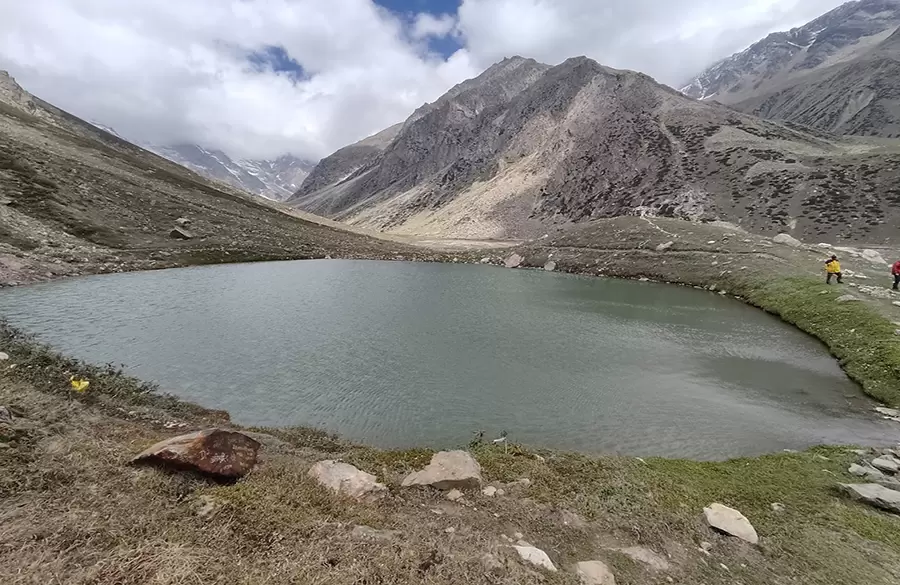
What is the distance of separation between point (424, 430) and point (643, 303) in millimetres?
41883

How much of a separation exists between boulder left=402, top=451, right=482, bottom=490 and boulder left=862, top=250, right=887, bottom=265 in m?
71.8

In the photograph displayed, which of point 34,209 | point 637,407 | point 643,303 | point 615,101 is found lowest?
point 34,209

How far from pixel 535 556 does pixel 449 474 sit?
395 centimetres

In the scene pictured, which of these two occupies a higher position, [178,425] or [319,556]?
[319,556]

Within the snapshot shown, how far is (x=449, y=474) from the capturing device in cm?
1380

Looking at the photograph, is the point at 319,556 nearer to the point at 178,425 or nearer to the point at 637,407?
the point at 178,425

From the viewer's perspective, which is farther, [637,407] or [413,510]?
[637,407]

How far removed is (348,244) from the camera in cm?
11506

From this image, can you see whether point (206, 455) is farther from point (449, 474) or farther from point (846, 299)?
point (846, 299)

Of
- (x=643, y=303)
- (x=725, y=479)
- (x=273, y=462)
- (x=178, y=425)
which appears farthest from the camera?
(x=643, y=303)

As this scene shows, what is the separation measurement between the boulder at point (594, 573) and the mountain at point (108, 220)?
60102 mm

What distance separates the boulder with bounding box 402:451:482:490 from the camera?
1345cm

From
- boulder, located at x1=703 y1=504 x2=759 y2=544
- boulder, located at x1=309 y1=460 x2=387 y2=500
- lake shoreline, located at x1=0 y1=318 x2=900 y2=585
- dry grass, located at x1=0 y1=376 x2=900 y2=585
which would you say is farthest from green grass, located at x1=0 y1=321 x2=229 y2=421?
boulder, located at x1=703 y1=504 x2=759 y2=544

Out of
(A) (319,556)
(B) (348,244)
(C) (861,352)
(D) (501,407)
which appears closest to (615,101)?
(B) (348,244)
